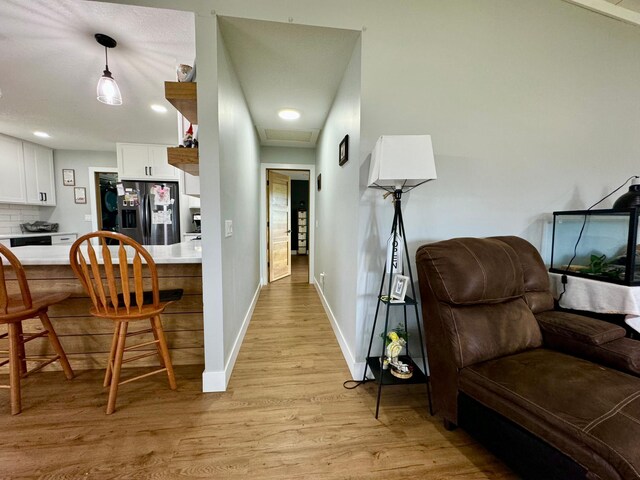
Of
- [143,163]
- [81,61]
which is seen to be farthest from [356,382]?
[143,163]

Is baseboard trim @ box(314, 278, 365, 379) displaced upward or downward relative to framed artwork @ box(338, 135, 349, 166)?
downward

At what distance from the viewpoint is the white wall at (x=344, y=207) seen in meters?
1.83

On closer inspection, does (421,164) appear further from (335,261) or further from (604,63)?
(604,63)

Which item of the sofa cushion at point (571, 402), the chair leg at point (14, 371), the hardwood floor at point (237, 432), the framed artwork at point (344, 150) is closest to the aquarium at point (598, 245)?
the sofa cushion at point (571, 402)

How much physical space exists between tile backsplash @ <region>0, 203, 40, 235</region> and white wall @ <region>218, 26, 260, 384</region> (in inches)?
167

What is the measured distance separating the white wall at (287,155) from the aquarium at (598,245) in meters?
3.25

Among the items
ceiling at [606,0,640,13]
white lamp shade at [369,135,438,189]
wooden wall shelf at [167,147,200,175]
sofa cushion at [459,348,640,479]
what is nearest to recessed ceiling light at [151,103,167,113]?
wooden wall shelf at [167,147,200,175]

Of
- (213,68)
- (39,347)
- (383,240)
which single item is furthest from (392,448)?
(39,347)

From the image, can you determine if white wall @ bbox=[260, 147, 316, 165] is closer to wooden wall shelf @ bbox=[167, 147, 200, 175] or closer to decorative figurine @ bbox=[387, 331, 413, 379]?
wooden wall shelf @ bbox=[167, 147, 200, 175]

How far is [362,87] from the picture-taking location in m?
1.67

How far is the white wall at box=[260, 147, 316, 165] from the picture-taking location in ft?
13.5

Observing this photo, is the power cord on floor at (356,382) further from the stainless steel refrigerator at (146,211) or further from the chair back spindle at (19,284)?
the stainless steel refrigerator at (146,211)

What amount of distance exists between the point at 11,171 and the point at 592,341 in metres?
6.66

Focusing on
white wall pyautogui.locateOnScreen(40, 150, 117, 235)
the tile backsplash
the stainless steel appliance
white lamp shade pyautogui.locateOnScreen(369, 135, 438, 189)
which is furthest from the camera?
white wall pyautogui.locateOnScreen(40, 150, 117, 235)
